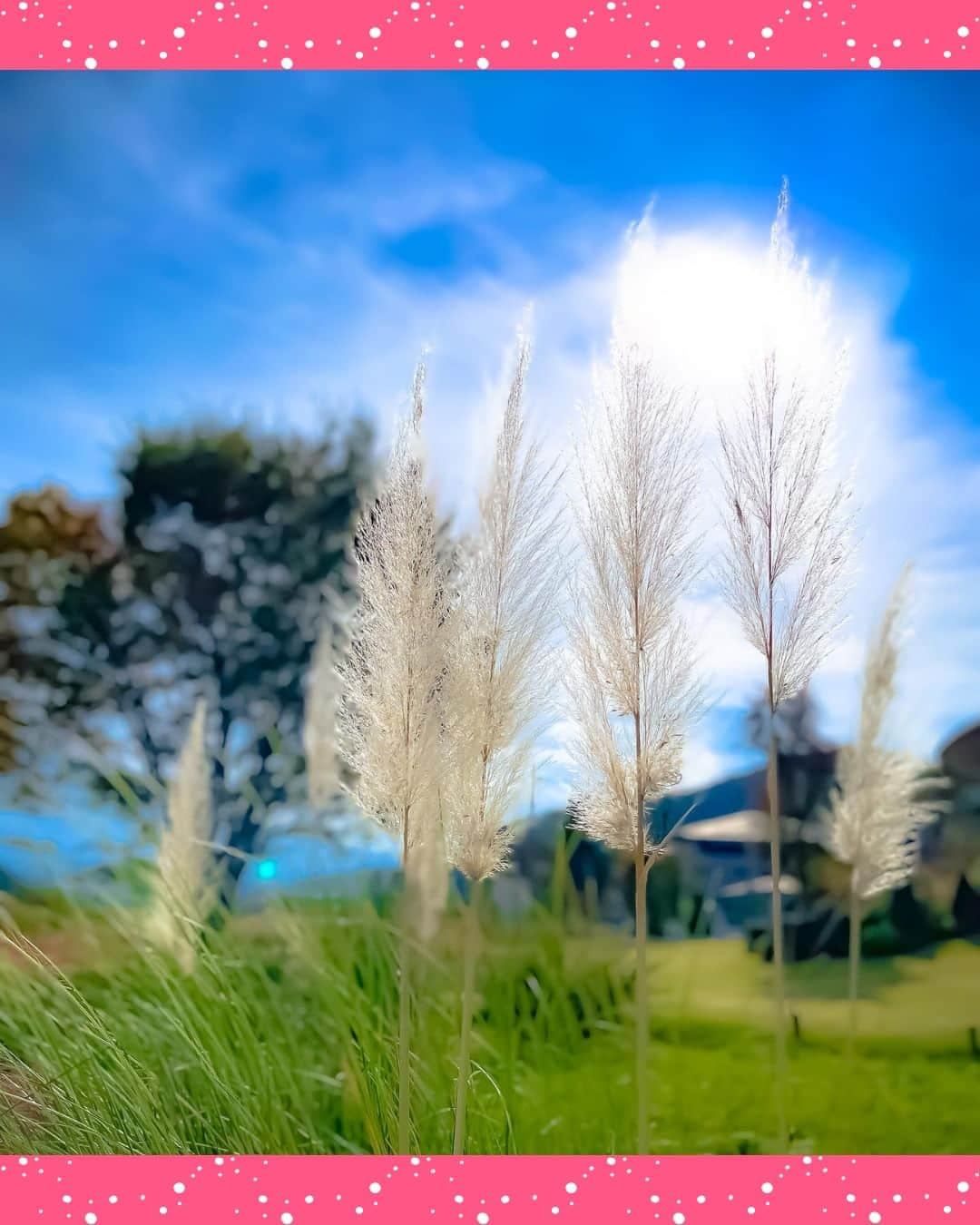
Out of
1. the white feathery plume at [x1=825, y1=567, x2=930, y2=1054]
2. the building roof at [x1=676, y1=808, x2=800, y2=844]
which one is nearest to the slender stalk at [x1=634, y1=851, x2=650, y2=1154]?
the white feathery plume at [x1=825, y1=567, x2=930, y2=1054]

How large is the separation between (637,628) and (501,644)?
207 mm

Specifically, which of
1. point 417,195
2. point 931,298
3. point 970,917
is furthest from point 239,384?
point 970,917

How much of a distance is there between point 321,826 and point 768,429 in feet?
4.26

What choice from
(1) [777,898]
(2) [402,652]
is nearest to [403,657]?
(2) [402,652]

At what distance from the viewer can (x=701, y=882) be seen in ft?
7.48

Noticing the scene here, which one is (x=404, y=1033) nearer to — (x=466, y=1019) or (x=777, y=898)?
(x=466, y=1019)

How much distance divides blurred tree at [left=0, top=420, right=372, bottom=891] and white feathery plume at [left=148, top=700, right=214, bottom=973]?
2.37 feet
